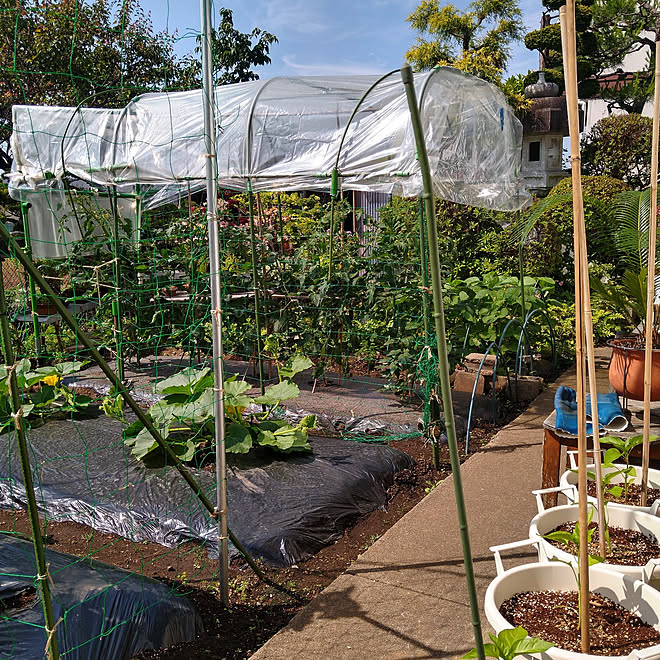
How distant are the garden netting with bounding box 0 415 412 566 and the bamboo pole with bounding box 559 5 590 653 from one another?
1.59 m

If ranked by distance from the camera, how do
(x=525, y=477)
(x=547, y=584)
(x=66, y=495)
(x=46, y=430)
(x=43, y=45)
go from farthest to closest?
(x=43, y=45), (x=46, y=430), (x=525, y=477), (x=66, y=495), (x=547, y=584)

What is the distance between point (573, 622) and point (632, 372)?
5.86 ft

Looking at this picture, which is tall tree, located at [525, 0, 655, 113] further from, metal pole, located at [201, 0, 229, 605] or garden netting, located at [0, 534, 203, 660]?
garden netting, located at [0, 534, 203, 660]

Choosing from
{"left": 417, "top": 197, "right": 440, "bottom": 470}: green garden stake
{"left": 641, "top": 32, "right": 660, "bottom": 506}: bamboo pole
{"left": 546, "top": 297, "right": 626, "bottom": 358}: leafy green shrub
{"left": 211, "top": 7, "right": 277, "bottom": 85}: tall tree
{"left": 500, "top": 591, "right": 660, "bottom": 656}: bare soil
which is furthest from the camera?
{"left": 211, "top": 7, "right": 277, "bottom": 85}: tall tree

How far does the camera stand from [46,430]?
4.52m

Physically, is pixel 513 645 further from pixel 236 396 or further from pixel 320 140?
pixel 320 140

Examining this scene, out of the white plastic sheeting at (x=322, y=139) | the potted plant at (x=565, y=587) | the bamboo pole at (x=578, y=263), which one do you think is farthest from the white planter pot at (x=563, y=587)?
the white plastic sheeting at (x=322, y=139)

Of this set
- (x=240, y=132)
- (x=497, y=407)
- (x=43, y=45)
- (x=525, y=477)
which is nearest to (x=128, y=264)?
(x=240, y=132)

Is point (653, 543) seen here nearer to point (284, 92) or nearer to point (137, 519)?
point (137, 519)

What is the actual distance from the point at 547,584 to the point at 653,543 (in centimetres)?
51

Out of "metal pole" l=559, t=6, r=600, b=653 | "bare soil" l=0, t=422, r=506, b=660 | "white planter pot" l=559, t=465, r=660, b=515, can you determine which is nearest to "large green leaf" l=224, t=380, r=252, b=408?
"bare soil" l=0, t=422, r=506, b=660

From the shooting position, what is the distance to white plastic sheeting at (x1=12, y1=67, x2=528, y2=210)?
4641mm

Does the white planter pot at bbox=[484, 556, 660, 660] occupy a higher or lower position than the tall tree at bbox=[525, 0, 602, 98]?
lower

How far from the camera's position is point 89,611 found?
7.47 ft
